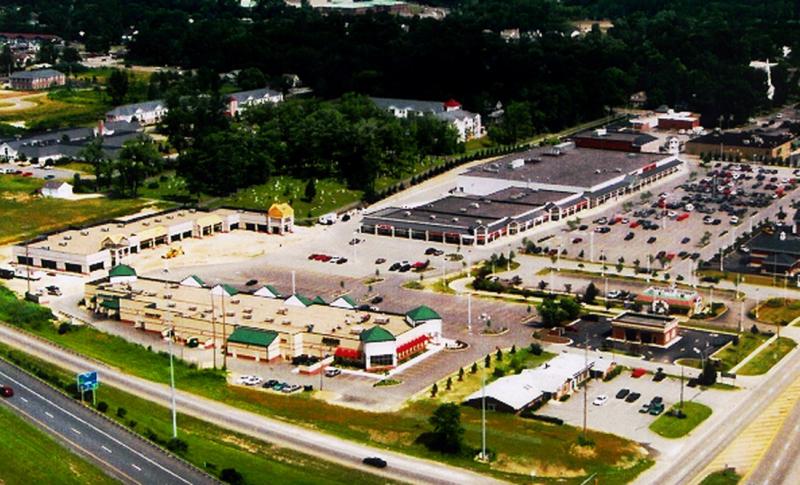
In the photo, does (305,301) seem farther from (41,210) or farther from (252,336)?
(41,210)

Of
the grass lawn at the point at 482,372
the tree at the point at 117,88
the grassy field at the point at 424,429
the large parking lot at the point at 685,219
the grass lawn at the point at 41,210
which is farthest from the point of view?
the tree at the point at 117,88

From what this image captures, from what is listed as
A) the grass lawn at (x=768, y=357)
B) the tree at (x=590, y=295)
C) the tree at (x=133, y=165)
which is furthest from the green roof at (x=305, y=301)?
the tree at (x=133, y=165)

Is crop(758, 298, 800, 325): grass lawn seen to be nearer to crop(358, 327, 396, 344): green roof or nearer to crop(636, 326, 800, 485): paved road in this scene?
crop(636, 326, 800, 485): paved road

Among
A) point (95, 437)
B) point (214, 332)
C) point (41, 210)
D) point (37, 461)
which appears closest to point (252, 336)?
point (214, 332)

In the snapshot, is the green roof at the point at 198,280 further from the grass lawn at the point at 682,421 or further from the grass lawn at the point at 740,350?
the grass lawn at the point at 682,421

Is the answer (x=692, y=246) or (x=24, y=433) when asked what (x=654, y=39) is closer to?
(x=692, y=246)
